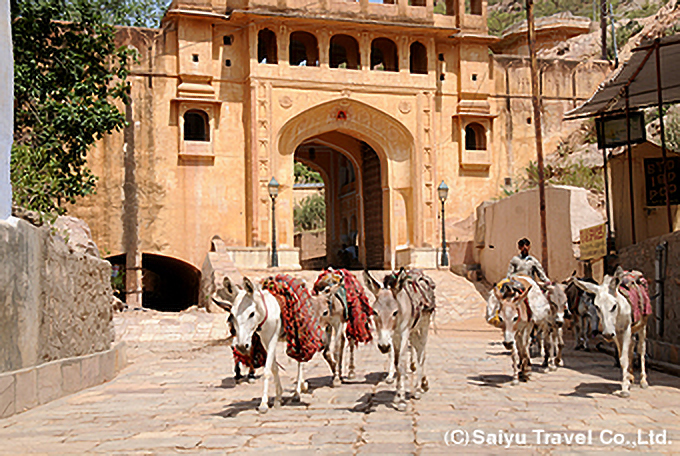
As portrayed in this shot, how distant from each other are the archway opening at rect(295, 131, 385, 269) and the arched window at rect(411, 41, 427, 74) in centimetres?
378

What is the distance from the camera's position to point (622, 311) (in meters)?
8.45

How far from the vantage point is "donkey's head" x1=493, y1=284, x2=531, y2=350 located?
353 inches

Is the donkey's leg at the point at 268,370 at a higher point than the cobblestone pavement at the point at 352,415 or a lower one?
higher

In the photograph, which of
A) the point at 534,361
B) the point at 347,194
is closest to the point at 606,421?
the point at 534,361

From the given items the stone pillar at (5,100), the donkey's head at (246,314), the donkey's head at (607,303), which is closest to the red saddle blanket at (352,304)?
the donkey's head at (246,314)

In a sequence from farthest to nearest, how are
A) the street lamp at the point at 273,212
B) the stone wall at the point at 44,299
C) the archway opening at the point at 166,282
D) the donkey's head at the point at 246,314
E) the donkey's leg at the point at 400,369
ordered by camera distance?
the archway opening at the point at 166,282, the street lamp at the point at 273,212, the stone wall at the point at 44,299, the donkey's leg at the point at 400,369, the donkey's head at the point at 246,314

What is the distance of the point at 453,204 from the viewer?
93.0 ft

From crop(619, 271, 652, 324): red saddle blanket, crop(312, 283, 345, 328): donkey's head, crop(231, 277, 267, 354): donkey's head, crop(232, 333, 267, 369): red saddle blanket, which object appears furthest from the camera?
crop(312, 283, 345, 328): donkey's head

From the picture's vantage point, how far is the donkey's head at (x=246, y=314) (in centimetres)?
716

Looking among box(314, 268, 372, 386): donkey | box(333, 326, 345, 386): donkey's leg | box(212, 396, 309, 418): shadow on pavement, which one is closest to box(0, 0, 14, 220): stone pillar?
box(212, 396, 309, 418): shadow on pavement

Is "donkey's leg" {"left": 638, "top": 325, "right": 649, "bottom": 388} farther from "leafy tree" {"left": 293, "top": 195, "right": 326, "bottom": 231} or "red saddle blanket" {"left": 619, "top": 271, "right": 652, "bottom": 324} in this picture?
"leafy tree" {"left": 293, "top": 195, "right": 326, "bottom": 231}

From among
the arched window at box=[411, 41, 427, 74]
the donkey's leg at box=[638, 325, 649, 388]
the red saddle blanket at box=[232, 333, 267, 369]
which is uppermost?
the arched window at box=[411, 41, 427, 74]

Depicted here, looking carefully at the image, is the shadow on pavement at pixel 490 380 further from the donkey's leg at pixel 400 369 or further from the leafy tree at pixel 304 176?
the leafy tree at pixel 304 176

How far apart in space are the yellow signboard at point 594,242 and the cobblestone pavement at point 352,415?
3.95 metres
